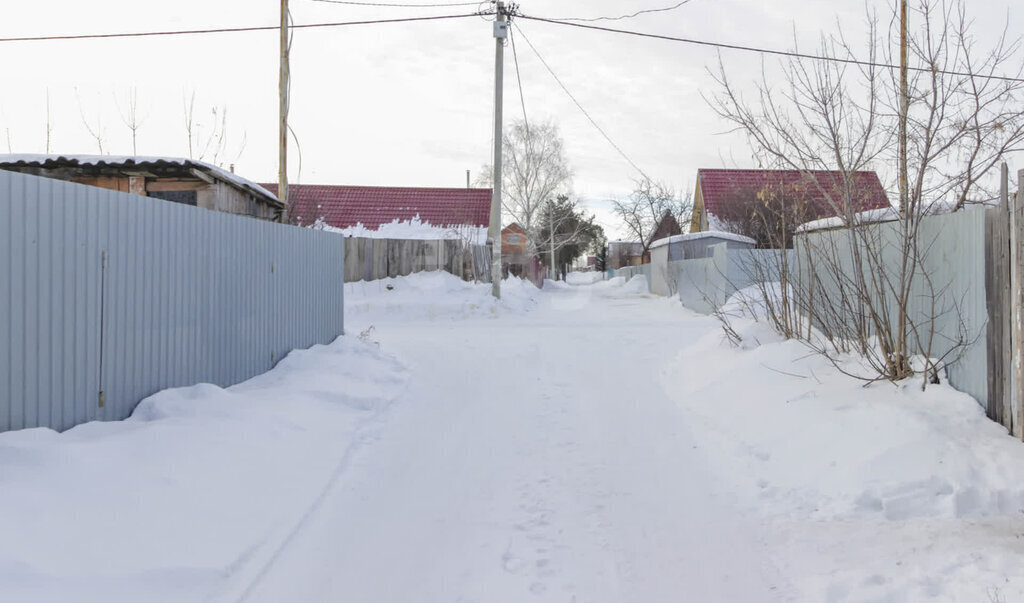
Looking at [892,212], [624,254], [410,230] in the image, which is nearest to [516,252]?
[410,230]

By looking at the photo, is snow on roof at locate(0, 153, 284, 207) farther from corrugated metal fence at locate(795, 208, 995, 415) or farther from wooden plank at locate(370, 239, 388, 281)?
Answer: wooden plank at locate(370, 239, 388, 281)

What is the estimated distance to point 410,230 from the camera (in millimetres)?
27656

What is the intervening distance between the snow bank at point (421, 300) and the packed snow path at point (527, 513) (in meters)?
9.04

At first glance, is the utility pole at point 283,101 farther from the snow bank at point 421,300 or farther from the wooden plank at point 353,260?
the wooden plank at point 353,260

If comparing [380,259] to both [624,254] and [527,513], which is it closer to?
[527,513]

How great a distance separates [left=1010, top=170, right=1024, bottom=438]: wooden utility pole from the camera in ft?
14.6

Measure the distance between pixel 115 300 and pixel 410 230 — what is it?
22974 millimetres

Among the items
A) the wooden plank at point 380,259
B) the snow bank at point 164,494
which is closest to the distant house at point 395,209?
the wooden plank at point 380,259

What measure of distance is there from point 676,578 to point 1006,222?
3461 mm

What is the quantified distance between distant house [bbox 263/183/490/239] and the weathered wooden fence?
6.49m

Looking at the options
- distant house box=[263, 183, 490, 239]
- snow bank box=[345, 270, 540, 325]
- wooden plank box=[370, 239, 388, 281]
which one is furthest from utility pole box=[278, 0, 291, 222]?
distant house box=[263, 183, 490, 239]

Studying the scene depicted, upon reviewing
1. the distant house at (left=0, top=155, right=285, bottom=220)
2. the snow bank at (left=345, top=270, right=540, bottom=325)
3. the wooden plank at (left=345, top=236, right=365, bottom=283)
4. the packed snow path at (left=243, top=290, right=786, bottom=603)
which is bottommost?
the packed snow path at (left=243, top=290, right=786, bottom=603)

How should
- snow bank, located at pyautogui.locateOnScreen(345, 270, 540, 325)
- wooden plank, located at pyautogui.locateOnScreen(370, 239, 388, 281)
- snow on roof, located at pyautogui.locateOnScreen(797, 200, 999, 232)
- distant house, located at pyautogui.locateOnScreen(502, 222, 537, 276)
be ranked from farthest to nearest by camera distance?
distant house, located at pyautogui.locateOnScreen(502, 222, 537, 276)
wooden plank, located at pyautogui.locateOnScreen(370, 239, 388, 281)
snow bank, located at pyautogui.locateOnScreen(345, 270, 540, 325)
snow on roof, located at pyautogui.locateOnScreen(797, 200, 999, 232)

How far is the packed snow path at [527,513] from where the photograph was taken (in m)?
3.23
